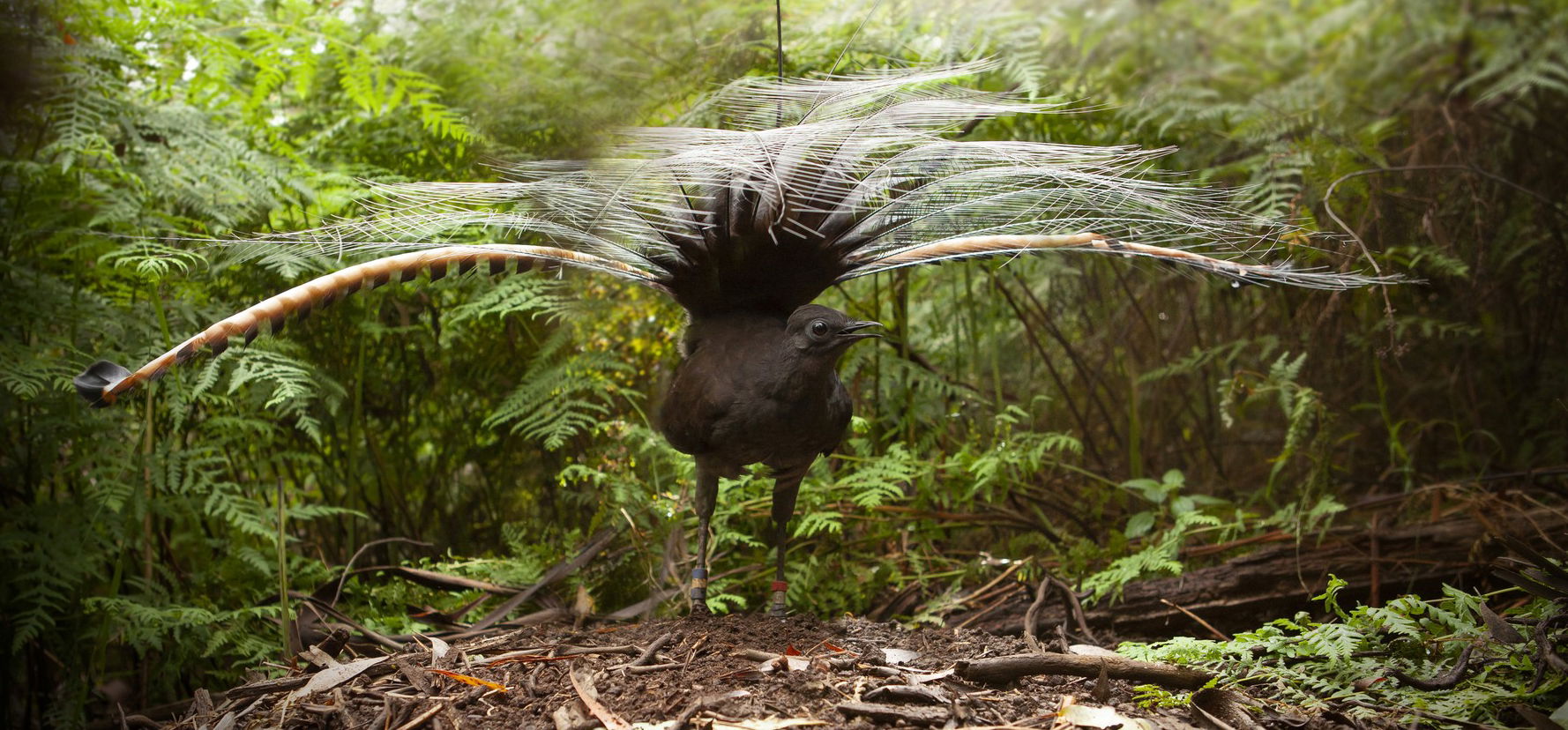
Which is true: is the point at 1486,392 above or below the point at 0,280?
below

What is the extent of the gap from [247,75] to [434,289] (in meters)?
1.24

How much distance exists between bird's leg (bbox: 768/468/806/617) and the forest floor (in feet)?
1.27

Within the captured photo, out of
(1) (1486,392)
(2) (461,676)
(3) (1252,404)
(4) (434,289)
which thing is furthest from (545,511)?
(1) (1486,392)

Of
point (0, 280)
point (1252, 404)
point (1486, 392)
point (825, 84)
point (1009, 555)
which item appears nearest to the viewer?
point (825, 84)

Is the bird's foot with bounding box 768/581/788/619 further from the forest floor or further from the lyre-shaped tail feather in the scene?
the lyre-shaped tail feather

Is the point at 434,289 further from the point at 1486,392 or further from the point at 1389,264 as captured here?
the point at 1486,392

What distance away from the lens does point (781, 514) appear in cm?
295

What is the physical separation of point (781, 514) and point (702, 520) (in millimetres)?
231

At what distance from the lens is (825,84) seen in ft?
8.63

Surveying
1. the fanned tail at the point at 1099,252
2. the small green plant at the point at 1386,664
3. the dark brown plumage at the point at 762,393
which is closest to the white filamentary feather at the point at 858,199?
the fanned tail at the point at 1099,252

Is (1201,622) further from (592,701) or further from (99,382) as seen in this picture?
(99,382)

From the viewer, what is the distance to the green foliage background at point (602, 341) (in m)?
3.04

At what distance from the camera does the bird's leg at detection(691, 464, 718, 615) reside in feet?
9.45

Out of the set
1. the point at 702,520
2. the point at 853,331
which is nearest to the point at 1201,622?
the point at 853,331
